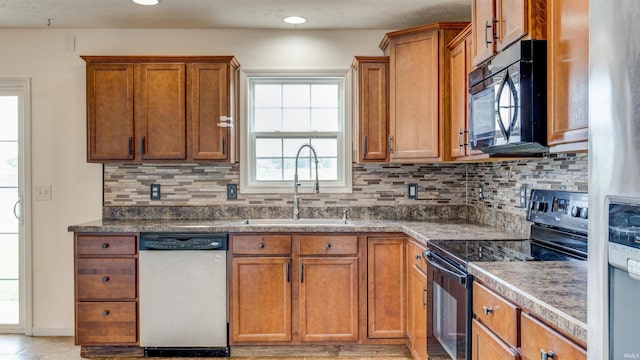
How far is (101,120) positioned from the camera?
3.39 metres

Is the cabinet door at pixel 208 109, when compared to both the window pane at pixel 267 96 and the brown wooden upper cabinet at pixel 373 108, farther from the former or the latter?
the brown wooden upper cabinet at pixel 373 108

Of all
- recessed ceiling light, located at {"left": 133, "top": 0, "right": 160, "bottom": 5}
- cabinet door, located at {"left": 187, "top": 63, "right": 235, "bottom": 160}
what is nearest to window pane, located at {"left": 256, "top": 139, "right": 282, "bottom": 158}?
cabinet door, located at {"left": 187, "top": 63, "right": 235, "bottom": 160}

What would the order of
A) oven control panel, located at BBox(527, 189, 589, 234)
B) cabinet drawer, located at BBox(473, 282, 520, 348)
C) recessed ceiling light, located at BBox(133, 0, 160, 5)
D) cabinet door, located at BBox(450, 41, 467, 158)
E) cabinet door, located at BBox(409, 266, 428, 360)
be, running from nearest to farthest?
cabinet drawer, located at BBox(473, 282, 520, 348) < oven control panel, located at BBox(527, 189, 589, 234) < cabinet door, located at BBox(409, 266, 428, 360) < cabinet door, located at BBox(450, 41, 467, 158) < recessed ceiling light, located at BBox(133, 0, 160, 5)

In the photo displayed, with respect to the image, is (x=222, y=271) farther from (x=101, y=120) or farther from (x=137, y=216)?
(x=101, y=120)

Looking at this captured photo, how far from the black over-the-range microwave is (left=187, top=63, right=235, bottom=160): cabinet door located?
1.92 meters

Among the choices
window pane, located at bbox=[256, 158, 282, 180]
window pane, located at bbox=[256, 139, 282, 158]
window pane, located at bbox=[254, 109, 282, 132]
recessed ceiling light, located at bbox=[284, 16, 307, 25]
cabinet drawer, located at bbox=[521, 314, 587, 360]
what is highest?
recessed ceiling light, located at bbox=[284, 16, 307, 25]

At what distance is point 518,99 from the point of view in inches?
72.1

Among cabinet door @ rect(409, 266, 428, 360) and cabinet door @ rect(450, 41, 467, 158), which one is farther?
cabinet door @ rect(450, 41, 467, 158)

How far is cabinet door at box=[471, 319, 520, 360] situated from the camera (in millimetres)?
1548

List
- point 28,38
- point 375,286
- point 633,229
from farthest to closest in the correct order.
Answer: point 28,38, point 375,286, point 633,229

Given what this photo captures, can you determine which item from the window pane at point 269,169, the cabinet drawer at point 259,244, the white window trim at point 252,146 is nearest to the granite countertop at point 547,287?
the cabinet drawer at point 259,244

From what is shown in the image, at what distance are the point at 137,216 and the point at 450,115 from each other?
2469mm

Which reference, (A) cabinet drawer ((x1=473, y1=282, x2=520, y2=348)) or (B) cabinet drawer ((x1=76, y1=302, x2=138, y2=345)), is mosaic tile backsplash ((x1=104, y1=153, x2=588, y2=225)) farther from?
(A) cabinet drawer ((x1=473, y1=282, x2=520, y2=348))

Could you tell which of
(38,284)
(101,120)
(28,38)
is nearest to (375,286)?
(101,120)
